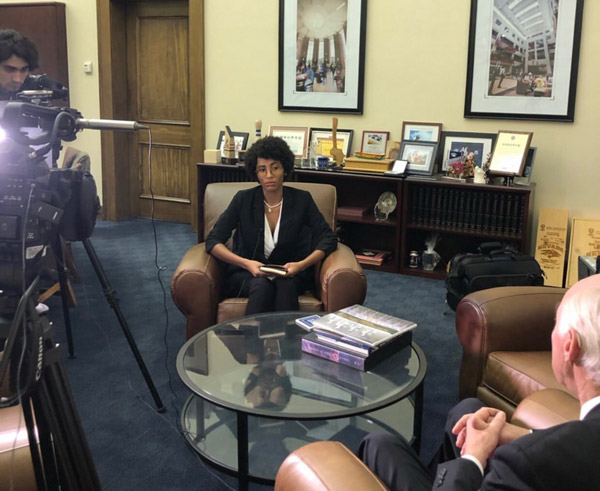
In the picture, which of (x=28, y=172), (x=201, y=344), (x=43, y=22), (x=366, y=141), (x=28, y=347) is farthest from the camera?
(x=43, y=22)

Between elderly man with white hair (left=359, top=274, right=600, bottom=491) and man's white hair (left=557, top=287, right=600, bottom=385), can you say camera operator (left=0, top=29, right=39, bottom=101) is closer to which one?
elderly man with white hair (left=359, top=274, right=600, bottom=491)

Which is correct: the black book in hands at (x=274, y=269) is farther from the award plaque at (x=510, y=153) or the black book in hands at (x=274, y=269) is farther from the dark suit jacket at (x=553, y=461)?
the award plaque at (x=510, y=153)

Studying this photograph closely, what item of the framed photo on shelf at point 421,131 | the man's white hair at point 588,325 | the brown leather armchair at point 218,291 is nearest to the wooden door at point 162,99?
the framed photo on shelf at point 421,131

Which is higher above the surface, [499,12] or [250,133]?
[499,12]

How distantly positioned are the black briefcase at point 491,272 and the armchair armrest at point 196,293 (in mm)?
1333

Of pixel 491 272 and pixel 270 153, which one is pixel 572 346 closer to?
pixel 270 153

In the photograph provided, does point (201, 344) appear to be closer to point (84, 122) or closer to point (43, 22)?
point (84, 122)

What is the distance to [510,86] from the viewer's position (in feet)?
13.8

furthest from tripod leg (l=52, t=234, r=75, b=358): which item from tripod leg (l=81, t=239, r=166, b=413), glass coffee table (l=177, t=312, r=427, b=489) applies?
glass coffee table (l=177, t=312, r=427, b=489)

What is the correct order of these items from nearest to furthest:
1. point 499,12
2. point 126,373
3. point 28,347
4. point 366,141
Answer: point 28,347
point 126,373
point 499,12
point 366,141

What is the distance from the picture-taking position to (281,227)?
2887mm

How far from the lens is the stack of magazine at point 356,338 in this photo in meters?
1.94

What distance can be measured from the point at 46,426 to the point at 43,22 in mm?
5286

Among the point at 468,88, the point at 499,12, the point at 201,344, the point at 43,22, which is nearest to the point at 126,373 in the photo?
the point at 201,344
